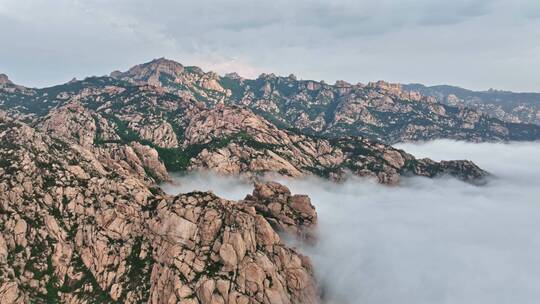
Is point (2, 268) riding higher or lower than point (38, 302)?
higher
